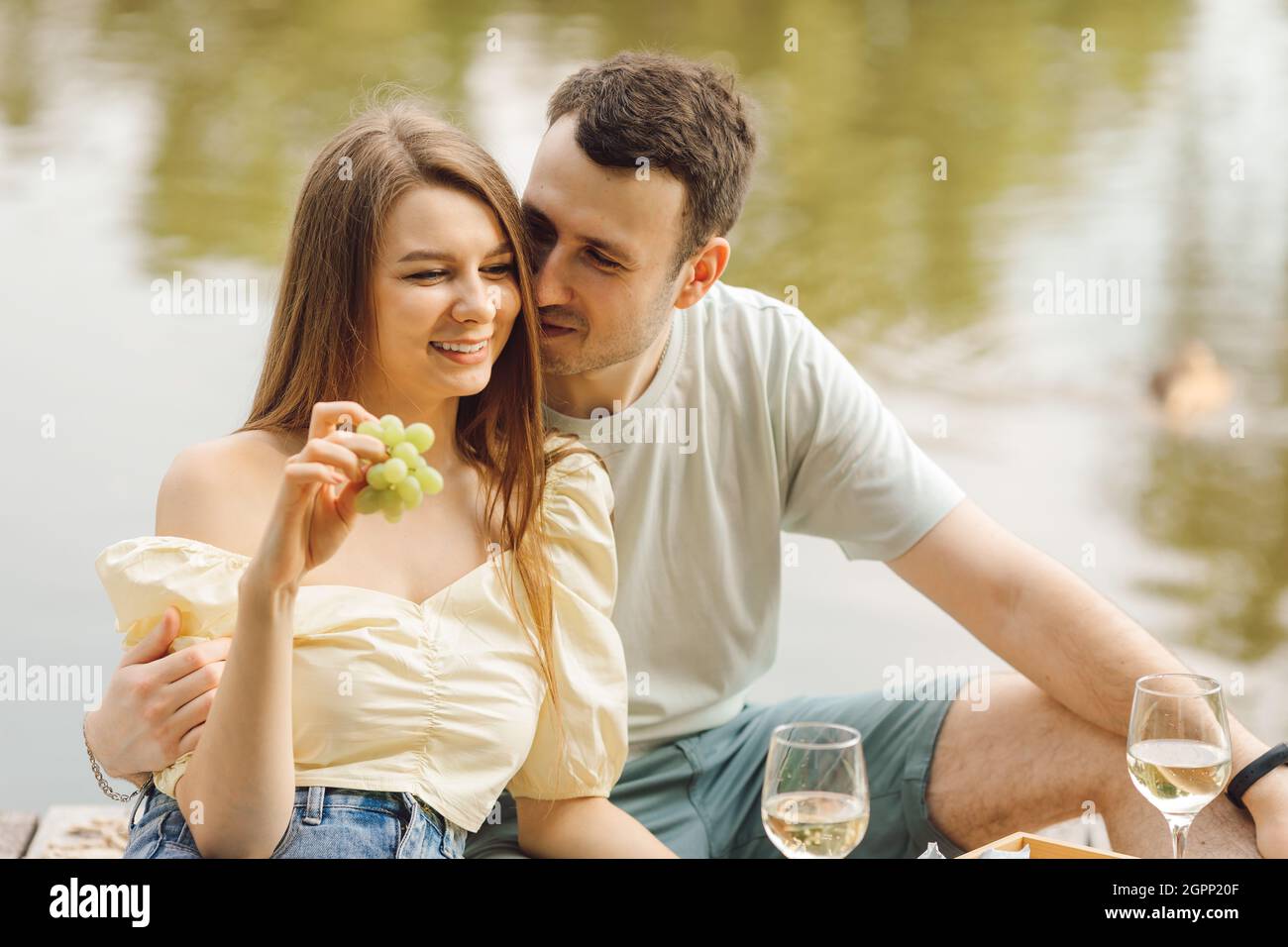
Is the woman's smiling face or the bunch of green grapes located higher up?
the woman's smiling face

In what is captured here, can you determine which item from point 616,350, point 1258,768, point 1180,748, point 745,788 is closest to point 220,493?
point 616,350

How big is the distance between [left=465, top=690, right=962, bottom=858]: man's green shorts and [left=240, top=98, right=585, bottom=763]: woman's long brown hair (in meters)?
0.41

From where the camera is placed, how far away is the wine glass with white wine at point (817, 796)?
1.27 metres

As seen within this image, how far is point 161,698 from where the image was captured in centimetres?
150

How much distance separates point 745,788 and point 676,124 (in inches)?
37.1

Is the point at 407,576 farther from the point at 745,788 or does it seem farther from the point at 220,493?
the point at 745,788

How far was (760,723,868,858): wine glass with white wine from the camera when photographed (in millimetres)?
1271

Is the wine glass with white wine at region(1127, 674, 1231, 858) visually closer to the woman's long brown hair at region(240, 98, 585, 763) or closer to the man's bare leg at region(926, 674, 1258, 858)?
the man's bare leg at region(926, 674, 1258, 858)

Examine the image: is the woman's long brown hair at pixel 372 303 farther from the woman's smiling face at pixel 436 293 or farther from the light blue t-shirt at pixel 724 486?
the light blue t-shirt at pixel 724 486

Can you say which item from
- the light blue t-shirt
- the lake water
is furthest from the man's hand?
the lake water

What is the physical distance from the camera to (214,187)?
6406 millimetres

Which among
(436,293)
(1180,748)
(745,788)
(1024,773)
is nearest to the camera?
(1180,748)

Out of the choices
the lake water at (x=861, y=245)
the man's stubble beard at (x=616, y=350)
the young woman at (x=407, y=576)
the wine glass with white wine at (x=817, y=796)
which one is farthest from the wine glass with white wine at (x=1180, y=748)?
the lake water at (x=861, y=245)

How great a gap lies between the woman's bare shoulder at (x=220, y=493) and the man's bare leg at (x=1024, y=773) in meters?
1.01
